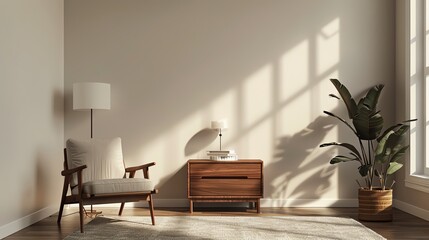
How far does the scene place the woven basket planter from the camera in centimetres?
583

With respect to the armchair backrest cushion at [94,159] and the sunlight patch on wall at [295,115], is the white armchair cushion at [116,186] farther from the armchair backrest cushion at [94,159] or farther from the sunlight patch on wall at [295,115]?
the sunlight patch on wall at [295,115]

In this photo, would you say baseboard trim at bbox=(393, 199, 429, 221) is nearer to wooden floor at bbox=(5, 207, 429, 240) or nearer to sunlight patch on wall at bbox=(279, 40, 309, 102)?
wooden floor at bbox=(5, 207, 429, 240)

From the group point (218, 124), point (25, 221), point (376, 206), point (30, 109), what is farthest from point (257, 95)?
point (25, 221)

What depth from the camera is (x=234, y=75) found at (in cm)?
699

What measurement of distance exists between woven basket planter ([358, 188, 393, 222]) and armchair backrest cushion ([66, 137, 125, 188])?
2.65 m

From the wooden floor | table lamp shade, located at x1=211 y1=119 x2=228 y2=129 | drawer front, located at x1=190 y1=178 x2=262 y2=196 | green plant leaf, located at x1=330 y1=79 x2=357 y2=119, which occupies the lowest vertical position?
the wooden floor

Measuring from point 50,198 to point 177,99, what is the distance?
6.38 feet

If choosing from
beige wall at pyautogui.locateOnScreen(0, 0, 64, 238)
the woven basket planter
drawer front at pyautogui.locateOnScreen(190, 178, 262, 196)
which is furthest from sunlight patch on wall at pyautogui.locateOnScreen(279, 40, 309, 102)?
beige wall at pyautogui.locateOnScreen(0, 0, 64, 238)

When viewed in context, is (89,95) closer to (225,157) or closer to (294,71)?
(225,157)

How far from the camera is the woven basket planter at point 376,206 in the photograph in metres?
5.83

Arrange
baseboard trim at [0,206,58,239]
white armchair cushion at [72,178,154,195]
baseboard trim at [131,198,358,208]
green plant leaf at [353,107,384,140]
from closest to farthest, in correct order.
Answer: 1. baseboard trim at [0,206,58,239]
2. white armchair cushion at [72,178,154,195]
3. green plant leaf at [353,107,384,140]
4. baseboard trim at [131,198,358,208]

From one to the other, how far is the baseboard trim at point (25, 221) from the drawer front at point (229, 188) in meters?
1.66

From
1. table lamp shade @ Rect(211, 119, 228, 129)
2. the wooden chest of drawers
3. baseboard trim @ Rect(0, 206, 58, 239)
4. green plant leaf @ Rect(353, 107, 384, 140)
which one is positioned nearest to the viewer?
baseboard trim @ Rect(0, 206, 58, 239)

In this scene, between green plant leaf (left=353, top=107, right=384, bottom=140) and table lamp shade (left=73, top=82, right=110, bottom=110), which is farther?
table lamp shade (left=73, top=82, right=110, bottom=110)
